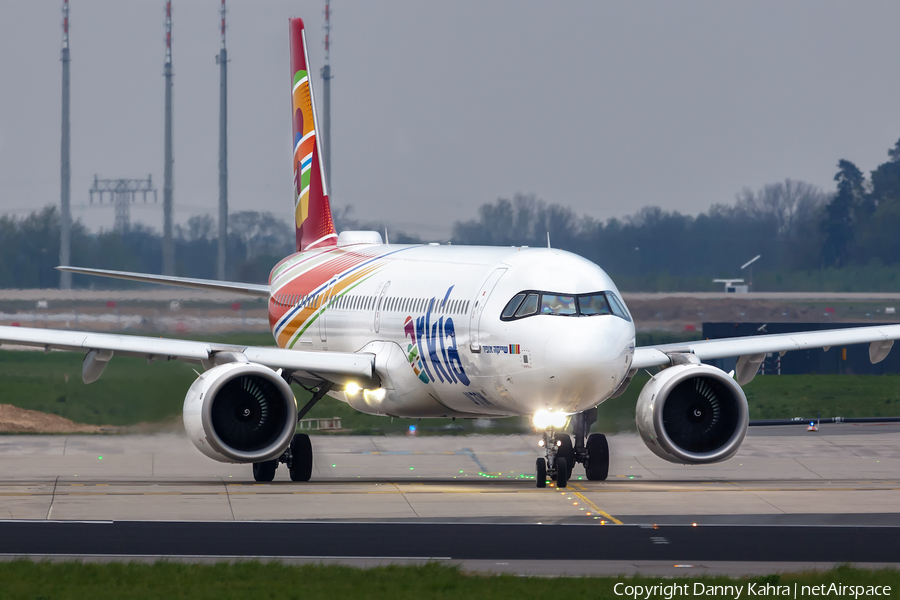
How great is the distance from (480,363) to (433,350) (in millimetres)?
1661

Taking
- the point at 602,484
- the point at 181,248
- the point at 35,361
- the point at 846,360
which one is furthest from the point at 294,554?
the point at 181,248

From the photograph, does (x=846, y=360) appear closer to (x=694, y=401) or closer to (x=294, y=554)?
(x=694, y=401)

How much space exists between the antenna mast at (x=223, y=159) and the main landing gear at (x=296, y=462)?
29.5 m

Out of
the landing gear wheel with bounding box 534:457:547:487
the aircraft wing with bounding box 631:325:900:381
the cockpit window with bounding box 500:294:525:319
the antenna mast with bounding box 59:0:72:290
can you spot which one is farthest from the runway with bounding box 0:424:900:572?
the antenna mast with bounding box 59:0:72:290

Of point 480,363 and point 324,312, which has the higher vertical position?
point 324,312

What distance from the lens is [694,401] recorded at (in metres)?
22.2

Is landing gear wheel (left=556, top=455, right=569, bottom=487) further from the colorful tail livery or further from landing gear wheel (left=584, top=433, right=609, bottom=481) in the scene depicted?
the colorful tail livery

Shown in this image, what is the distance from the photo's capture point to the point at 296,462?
940 inches

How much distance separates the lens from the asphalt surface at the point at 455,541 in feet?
48.7

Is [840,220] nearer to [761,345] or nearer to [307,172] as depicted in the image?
[307,172]

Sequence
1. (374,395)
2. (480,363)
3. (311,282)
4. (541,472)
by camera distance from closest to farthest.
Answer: (480,363) → (541,472) → (374,395) → (311,282)

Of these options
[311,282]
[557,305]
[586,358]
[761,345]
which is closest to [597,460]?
[761,345]

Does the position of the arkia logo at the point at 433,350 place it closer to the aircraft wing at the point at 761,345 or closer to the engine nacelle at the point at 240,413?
the engine nacelle at the point at 240,413

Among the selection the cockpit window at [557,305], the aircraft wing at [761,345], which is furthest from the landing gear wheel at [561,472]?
the cockpit window at [557,305]
